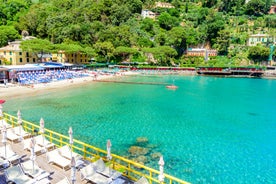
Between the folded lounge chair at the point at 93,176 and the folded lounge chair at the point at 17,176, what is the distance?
212 cm

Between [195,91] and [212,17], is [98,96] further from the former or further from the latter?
[212,17]

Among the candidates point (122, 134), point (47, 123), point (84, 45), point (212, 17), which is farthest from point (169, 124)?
point (212, 17)

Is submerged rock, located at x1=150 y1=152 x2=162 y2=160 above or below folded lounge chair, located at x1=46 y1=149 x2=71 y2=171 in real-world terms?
below

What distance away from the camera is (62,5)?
109 meters

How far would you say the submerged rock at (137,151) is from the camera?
18.0 meters

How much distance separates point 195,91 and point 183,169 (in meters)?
34.8

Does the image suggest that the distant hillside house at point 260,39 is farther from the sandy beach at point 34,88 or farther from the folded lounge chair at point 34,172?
the folded lounge chair at point 34,172

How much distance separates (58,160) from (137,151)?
310 inches

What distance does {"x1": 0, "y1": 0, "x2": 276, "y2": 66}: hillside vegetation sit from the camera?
281 feet

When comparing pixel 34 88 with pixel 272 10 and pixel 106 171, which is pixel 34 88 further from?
pixel 272 10

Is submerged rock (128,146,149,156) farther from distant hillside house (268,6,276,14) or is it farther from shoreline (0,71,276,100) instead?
distant hillside house (268,6,276,14)

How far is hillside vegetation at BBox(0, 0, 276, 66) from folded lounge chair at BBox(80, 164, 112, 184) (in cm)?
6375

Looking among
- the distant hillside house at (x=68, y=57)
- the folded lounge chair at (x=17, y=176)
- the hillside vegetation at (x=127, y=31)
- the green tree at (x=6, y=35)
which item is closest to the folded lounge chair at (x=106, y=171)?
the folded lounge chair at (x=17, y=176)

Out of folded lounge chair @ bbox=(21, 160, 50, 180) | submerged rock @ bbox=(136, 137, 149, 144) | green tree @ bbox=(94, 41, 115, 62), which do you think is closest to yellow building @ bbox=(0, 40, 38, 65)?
green tree @ bbox=(94, 41, 115, 62)
